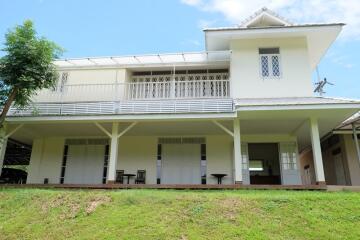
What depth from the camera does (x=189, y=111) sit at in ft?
38.7

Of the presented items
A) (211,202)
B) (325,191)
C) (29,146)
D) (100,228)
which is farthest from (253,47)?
(29,146)

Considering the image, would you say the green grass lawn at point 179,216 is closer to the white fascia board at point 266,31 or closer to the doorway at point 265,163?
the white fascia board at point 266,31

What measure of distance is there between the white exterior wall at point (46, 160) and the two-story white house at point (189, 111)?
0.14ft

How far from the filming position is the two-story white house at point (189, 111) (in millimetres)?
11906

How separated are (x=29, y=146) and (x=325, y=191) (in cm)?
1311

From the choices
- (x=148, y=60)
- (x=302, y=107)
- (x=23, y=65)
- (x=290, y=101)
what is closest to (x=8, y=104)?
(x=23, y=65)

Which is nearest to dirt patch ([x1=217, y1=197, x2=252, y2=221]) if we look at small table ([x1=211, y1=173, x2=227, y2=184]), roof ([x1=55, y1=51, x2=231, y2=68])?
small table ([x1=211, y1=173, x2=227, y2=184])

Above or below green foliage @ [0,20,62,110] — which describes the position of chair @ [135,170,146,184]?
below

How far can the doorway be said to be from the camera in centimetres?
1644

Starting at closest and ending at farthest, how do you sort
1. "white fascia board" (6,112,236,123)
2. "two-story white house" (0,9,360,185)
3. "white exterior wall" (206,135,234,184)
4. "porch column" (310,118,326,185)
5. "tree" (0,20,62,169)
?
"porch column" (310,118,326,185)
"tree" (0,20,62,169)
"white fascia board" (6,112,236,123)
"two-story white house" (0,9,360,185)
"white exterior wall" (206,135,234,184)

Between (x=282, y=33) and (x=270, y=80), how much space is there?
1.82 meters

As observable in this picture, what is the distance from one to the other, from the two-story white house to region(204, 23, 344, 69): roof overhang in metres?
0.04

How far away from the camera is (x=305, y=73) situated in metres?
12.8

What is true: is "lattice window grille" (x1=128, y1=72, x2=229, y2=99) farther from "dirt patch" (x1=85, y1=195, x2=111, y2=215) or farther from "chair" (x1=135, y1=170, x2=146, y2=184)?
"dirt patch" (x1=85, y1=195, x2=111, y2=215)
